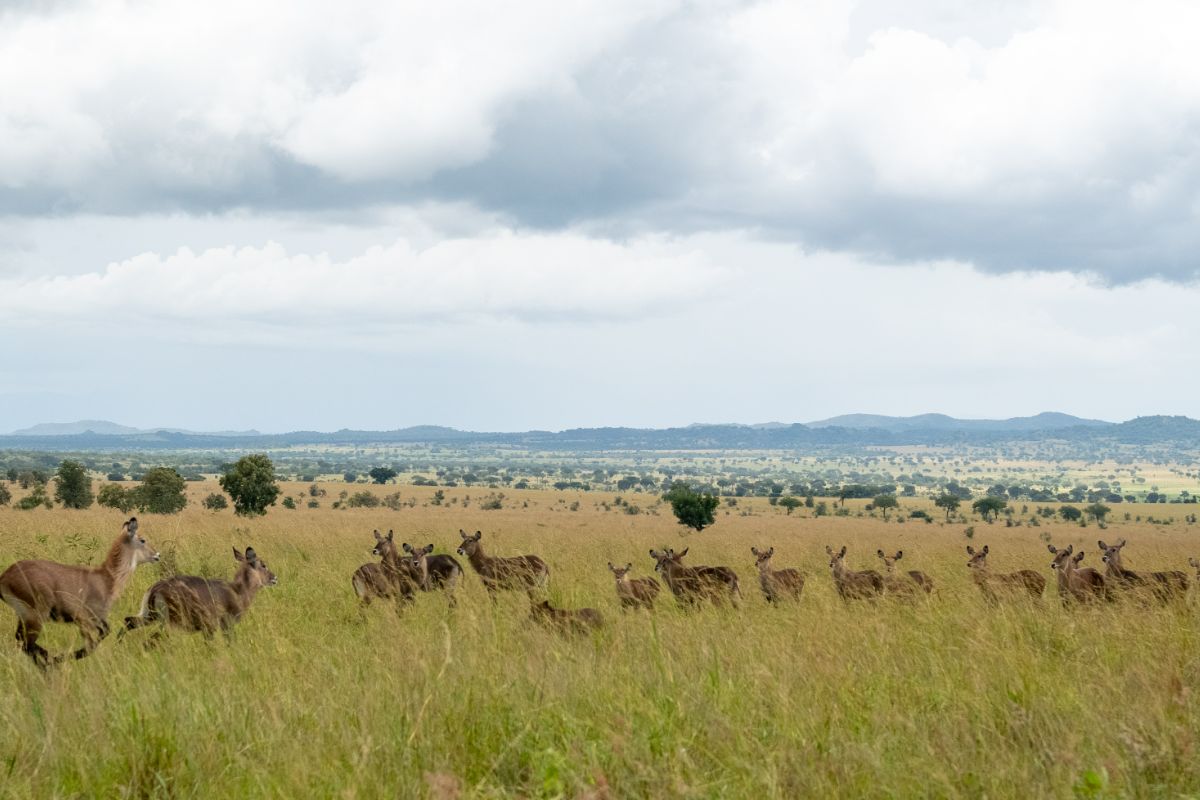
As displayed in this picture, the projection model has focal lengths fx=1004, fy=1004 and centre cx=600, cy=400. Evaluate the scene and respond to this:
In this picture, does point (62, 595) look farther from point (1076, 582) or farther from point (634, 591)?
point (1076, 582)

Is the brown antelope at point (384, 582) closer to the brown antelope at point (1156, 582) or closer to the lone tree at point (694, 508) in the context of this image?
the brown antelope at point (1156, 582)

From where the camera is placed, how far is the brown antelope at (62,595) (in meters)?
8.68

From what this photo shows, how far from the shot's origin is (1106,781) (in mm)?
5191

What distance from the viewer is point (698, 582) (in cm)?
1346

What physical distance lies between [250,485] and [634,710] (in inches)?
1743

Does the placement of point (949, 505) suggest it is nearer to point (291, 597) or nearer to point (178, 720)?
point (291, 597)

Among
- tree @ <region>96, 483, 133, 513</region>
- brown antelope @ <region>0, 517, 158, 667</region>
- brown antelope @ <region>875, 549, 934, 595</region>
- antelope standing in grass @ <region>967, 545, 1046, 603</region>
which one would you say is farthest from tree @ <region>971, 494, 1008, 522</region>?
brown antelope @ <region>0, 517, 158, 667</region>

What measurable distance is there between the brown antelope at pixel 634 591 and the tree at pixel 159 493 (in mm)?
44795

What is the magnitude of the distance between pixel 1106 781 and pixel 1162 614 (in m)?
→ 6.07

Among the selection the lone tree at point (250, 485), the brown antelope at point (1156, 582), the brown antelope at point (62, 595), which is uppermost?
the brown antelope at point (62, 595)

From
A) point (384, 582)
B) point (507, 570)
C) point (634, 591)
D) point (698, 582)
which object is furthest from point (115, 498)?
point (698, 582)

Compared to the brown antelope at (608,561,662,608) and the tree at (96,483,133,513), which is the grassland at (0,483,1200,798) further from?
the tree at (96,483,133,513)

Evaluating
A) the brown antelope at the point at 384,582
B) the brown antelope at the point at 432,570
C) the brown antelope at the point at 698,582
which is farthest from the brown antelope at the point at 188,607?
the brown antelope at the point at 698,582

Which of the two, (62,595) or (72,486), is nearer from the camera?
(62,595)
